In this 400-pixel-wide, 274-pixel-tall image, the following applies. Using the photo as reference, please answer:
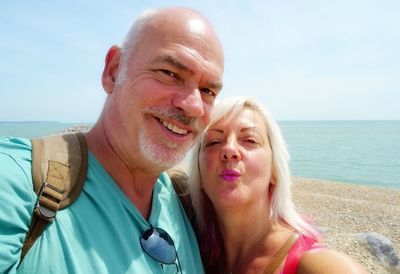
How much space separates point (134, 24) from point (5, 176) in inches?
57.4

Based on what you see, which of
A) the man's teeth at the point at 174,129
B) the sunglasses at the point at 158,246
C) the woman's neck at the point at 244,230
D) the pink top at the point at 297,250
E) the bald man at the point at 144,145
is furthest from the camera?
the woman's neck at the point at 244,230

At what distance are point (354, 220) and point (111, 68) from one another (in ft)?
46.2

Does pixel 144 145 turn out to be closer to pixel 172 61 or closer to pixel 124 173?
pixel 124 173

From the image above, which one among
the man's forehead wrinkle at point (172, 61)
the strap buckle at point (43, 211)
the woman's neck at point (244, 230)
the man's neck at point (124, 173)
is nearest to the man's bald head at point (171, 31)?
the man's forehead wrinkle at point (172, 61)

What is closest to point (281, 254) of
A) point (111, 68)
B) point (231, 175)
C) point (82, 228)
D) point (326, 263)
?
point (326, 263)

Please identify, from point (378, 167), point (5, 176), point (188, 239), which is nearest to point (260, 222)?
point (188, 239)

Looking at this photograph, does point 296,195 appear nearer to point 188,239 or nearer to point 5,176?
point 188,239

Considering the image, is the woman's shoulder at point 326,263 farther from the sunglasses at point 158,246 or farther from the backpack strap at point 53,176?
the backpack strap at point 53,176

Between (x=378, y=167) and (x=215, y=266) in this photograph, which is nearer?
(x=215, y=266)

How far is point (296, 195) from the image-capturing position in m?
18.7

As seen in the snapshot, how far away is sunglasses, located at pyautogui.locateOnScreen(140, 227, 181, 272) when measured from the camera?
6.53 feet

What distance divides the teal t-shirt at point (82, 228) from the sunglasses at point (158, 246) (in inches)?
1.2

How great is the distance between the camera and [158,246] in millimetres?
2033

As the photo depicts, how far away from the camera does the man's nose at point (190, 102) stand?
2293 mm
